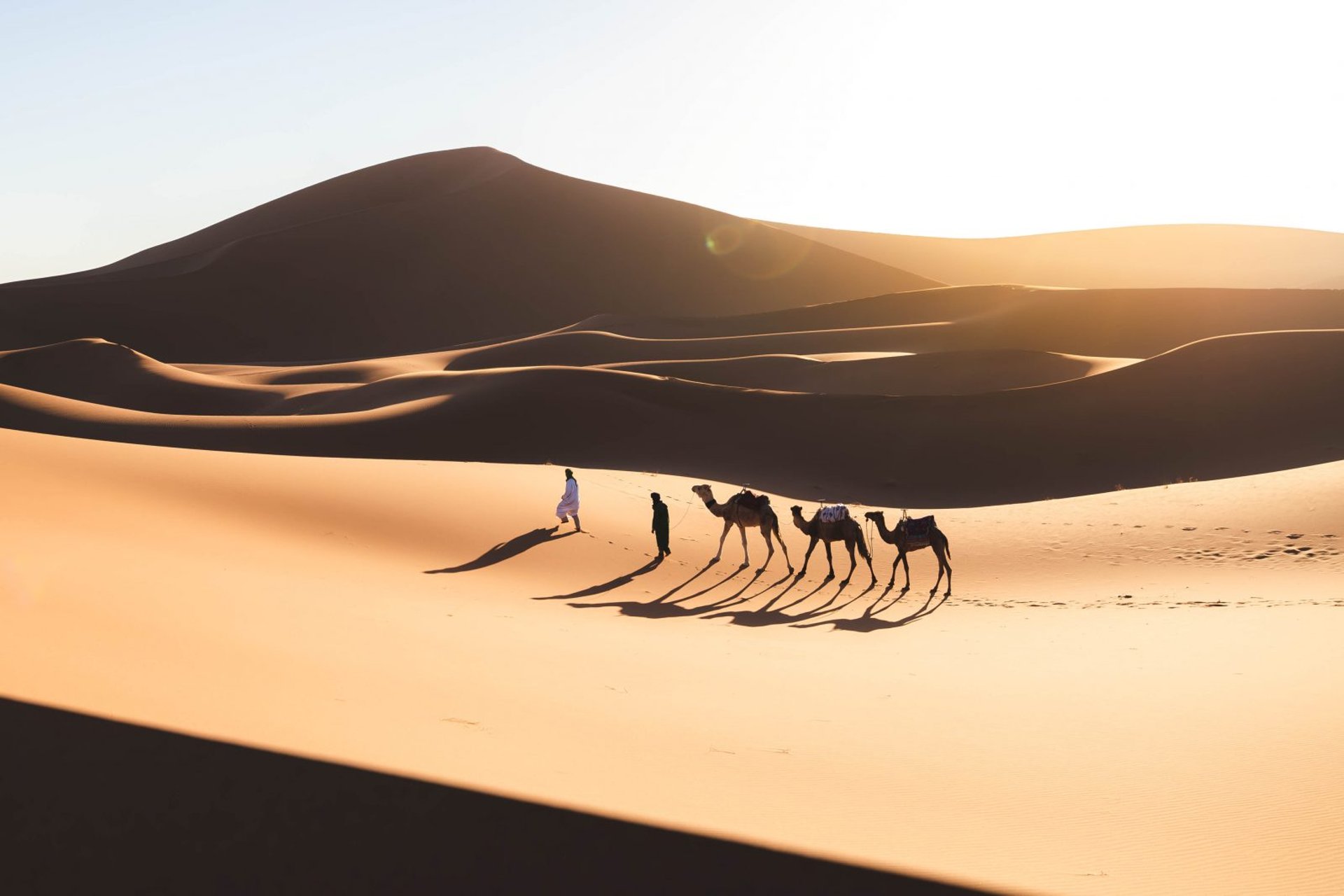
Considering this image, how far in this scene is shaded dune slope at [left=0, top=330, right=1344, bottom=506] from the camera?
26.1 metres

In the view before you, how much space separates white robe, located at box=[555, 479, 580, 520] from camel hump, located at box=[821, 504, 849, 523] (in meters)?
3.89

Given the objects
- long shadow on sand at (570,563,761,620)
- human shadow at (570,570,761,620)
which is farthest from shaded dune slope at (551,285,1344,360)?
human shadow at (570,570,761,620)

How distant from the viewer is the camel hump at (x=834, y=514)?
14.6 metres

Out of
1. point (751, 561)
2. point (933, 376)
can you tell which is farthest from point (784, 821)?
point (933, 376)

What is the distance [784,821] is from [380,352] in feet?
258

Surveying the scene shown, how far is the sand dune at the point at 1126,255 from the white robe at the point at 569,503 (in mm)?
132004

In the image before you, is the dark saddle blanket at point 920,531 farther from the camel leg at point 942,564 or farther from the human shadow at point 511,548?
the human shadow at point 511,548

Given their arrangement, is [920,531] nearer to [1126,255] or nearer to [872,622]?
[872,622]

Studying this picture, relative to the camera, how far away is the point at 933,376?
3941 cm

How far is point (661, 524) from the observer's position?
627 inches

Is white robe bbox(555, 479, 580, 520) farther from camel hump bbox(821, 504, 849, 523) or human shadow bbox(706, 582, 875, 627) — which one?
camel hump bbox(821, 504, 849, 523)

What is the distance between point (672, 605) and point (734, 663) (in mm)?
4272

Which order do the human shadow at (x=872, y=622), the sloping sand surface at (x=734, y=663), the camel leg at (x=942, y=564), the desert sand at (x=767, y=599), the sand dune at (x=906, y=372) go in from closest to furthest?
the sloping sand surface at (x=734, y=663) → the desert sand at (x=767, y=599) → the human shadow at (x=872, y=622) → the camel leg at (x=942, y=564) → the sand dune at (x=906, y=372)

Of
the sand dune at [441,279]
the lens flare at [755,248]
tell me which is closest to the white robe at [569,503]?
the sand dune at [441,279]
